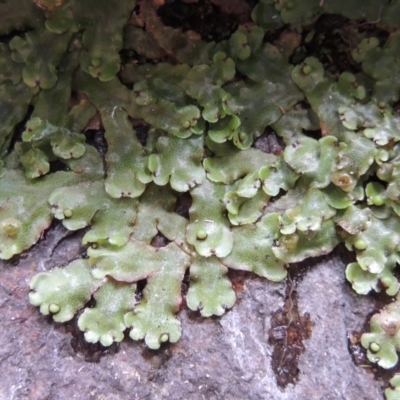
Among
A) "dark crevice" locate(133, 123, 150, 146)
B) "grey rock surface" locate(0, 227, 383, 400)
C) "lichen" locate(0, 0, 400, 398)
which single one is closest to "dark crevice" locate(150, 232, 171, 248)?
"lichen" locate(0, 0, 400, 398)

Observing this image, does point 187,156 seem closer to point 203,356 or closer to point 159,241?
point 159,241

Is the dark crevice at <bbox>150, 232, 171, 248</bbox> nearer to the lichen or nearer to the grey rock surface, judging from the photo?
the lichen

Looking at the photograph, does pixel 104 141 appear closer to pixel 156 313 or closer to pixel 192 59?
pixel 192 59

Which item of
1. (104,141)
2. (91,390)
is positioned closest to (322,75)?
(104,141)

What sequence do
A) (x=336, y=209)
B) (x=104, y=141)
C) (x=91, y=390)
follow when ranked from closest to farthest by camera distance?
(x=91, y=390)
(x=336, y=209)
(x=104, y=141)

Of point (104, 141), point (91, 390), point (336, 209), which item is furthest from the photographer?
point (104, 141)

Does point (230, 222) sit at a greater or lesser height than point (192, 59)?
lesser
